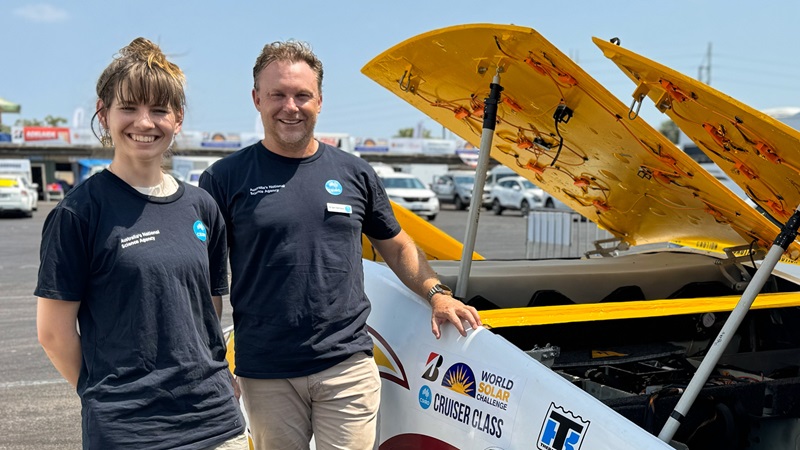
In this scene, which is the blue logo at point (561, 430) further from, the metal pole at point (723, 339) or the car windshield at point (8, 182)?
the car windshield at point (8, 182)

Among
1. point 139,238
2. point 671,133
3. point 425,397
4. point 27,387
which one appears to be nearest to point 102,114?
point 139,238

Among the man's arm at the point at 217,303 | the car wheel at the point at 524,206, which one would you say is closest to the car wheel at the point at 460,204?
the car wheel at the point at 524,206

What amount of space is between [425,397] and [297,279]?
553mm

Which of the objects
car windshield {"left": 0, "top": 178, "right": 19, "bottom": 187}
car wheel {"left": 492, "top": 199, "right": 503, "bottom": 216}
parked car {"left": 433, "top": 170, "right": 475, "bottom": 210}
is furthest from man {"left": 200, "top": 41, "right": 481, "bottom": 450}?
parked car {"left": 433, "top": 170, "right": 475, "bottom": 210}

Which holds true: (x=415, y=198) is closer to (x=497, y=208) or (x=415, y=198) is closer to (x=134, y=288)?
(x=497, y=208)

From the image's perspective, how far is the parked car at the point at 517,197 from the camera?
27922 mm

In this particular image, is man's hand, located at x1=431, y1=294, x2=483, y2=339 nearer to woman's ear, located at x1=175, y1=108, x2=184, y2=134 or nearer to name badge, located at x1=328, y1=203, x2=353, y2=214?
name badge, located at x1=328, y1=203, x2=353, y2=214

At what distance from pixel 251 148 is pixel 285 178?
0.76 feet

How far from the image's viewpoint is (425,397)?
2.37 metres

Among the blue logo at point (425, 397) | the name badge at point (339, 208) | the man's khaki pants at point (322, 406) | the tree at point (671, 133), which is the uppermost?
the name badge at point (339, 208)

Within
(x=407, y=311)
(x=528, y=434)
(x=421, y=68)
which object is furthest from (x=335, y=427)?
(x=421, y=68)

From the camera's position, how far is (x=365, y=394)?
2.49 meters

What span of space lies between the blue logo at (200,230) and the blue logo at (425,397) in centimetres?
85

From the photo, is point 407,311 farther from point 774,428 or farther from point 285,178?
point 774,428
